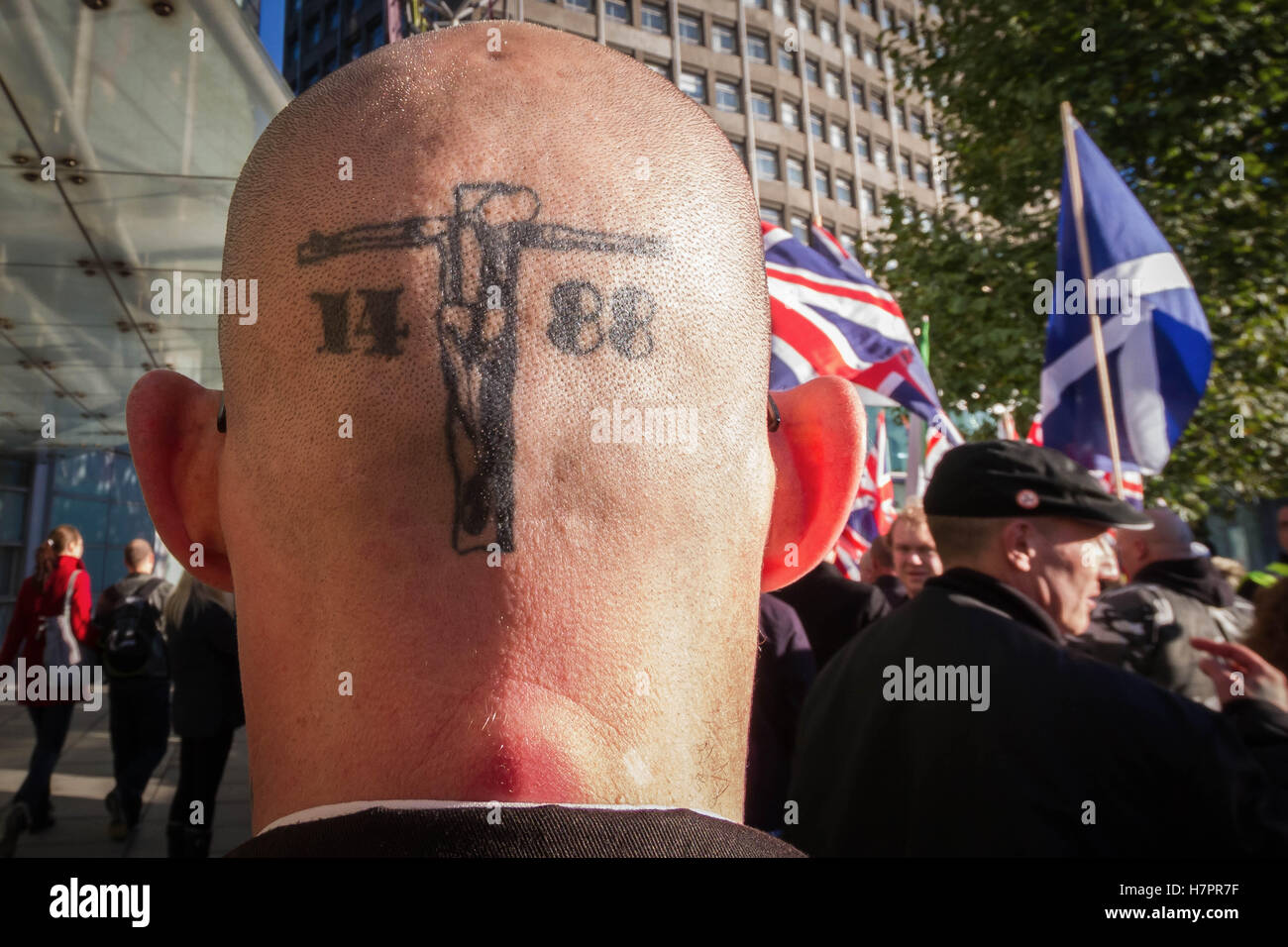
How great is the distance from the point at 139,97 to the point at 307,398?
4.55 metres

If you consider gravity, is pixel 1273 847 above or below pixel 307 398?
below

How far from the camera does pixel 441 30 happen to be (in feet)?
3.67

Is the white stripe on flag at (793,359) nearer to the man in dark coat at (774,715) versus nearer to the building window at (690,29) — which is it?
the man in dark coat at (774,715)

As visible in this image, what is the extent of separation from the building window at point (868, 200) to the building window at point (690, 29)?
11.7 meters

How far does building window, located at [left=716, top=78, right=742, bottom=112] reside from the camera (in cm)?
4300

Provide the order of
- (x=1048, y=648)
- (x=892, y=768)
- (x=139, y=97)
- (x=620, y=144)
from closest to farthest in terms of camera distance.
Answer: (x=620, y=144)
(x=1048, y=648)
(x=892, y=768)
(x=139, y=97)

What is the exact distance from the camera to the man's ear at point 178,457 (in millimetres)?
1067

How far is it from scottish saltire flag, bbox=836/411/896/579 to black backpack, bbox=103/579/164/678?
479 centimetres

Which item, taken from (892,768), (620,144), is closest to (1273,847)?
(892,768)

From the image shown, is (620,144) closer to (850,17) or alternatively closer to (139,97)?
(139,97)

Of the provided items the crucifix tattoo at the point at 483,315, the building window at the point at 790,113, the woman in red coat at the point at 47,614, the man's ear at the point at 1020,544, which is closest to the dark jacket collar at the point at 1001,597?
the man's ear at the point at 1020,544

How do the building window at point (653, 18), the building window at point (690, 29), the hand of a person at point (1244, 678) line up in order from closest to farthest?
1. the hand of a person at point (1244, 678)
2. the building window at point (653, 18)
3. the building window at point (690, 29)

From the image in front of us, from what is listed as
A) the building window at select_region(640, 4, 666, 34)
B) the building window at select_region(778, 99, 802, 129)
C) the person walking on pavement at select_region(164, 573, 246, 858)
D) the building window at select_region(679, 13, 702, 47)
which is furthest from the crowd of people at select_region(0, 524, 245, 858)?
the building window at select_region(778, 99, 802, 129)

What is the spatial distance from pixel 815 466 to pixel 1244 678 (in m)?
1.76
